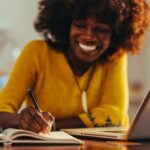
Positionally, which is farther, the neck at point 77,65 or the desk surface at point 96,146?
the neck at point 77,65

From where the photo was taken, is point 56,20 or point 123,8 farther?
point 56,20

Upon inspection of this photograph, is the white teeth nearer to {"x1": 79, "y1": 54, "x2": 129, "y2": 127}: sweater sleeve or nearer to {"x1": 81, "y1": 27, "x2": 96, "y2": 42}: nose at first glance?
{"x1": 81, "y1": 27, "x2": 96, "y2": 42}: nose

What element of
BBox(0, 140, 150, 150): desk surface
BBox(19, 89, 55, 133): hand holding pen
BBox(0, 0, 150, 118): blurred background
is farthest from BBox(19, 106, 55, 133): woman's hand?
BBox(0, 0, 150, 118): blurred background

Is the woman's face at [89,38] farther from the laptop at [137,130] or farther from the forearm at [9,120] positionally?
the laptop at [137,130]

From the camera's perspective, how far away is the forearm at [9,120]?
151cm

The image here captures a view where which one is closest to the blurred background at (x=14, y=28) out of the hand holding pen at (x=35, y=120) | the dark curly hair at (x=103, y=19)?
the dark curly hair at (x=103, y=19)

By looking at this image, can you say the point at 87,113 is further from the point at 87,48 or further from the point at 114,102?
the point at 87,48

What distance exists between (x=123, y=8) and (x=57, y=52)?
12.6 inches

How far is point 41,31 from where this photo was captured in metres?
2.09

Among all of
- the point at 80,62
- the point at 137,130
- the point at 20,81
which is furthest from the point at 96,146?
the point at 80,62

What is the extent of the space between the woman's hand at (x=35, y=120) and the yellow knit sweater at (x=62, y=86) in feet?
1.56

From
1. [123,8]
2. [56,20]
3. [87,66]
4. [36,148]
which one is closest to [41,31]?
[56,20]

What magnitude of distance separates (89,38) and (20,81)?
1.05 feet

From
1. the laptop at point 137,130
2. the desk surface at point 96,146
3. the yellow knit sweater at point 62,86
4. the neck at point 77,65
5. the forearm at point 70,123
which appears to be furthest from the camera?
the neck at point 77,65
